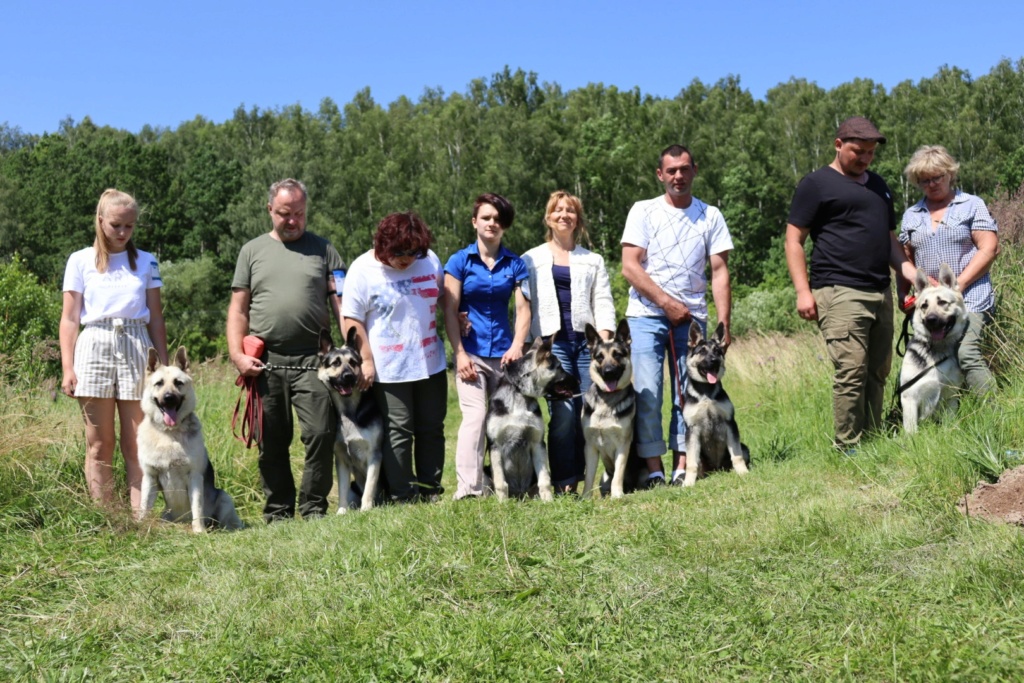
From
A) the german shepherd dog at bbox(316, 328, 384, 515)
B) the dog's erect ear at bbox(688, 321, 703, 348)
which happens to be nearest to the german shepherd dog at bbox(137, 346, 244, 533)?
the german shepherd dog at bbox(316, 328, 384, 515)

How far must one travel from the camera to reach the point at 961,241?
6.56 metres

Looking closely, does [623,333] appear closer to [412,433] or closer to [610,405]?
[610,405]

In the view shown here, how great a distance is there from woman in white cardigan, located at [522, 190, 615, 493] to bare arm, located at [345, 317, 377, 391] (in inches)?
46.2

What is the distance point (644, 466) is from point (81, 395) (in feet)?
13.2

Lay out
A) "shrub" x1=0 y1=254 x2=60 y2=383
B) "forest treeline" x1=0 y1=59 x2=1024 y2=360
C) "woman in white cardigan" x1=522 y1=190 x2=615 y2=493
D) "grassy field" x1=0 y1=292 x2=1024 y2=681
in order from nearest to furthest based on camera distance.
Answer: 1. "grassy field" x1=0 y1=292 x2=1024 y2=681
2. "woman in white cardigan" x1=522 y1=190 x2=615 y2=493
3. "shrub" x1=0 y1=254 x2=60 y2=383
4. "forest treeline" x1=0 y1=59 x2=1024 y2=360

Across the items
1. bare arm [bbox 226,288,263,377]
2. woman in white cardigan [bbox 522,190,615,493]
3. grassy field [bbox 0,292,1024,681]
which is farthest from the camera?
woman in white cardigan [bbox 522,190,615,493]

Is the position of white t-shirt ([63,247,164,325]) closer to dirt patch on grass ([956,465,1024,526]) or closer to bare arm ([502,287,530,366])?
bare arm ([502,287,530,366])

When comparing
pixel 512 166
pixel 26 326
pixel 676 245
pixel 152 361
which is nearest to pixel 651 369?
pixel 676 245

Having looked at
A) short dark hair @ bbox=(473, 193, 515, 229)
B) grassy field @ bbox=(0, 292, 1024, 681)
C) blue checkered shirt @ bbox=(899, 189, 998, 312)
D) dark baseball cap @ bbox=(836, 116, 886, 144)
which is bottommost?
grassy field @ bbox=(0, 292, 1024, 681)

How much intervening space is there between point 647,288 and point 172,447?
3.49 metres

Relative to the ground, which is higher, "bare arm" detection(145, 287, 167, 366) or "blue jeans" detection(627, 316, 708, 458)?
"bare arm" detection(145, 287, 167, 366)

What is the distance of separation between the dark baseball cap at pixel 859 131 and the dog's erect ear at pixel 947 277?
993mm

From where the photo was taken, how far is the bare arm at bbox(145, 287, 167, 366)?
252 inches

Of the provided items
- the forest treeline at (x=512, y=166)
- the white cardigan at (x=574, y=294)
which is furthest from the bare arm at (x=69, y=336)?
the forest treeline at (x=512, y=166)
